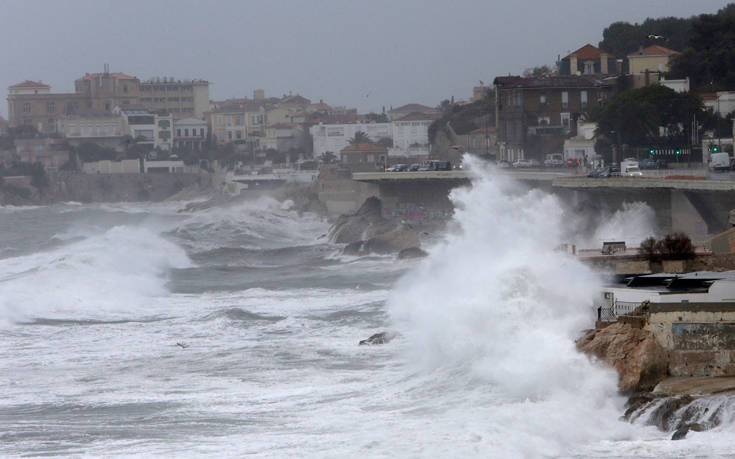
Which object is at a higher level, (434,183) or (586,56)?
(586,56)

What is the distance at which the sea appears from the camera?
54.4ft

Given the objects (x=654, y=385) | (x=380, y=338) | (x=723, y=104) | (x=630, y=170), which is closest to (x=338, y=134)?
(x=723, y=104)

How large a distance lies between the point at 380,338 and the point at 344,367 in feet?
9.27

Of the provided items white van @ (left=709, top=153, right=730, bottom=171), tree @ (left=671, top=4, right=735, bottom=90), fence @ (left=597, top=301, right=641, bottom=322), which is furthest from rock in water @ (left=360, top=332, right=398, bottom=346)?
tree @ (left=671, top=4, right=735, bottom=90)

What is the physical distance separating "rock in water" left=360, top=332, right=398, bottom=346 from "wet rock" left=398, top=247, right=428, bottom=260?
2236 centimetres

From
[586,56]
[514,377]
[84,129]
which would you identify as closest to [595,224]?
[514,377]

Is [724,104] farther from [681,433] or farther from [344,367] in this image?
[681,433]

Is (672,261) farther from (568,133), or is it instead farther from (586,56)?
(586,56)

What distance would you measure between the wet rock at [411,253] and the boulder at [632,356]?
101ft

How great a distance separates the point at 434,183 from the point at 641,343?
1941 inches

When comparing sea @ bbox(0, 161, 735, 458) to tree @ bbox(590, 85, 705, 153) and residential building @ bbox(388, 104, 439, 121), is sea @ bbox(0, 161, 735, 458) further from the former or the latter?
residential building @ bbox(388, 104, 439, 121)

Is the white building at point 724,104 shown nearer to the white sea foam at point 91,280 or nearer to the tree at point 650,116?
the tree at point 650,116

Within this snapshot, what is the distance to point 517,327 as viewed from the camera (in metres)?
20.8

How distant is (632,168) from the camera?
1869 inches
